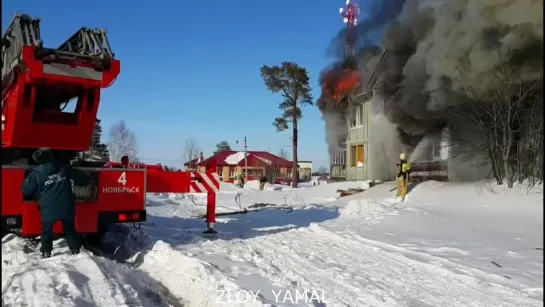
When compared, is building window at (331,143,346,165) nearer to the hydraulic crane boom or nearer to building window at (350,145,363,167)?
building window at (350,145,363,167)

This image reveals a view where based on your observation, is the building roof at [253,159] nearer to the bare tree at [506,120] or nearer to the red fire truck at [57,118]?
the bare tree at [506,120]

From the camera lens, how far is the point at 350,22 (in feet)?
85.8

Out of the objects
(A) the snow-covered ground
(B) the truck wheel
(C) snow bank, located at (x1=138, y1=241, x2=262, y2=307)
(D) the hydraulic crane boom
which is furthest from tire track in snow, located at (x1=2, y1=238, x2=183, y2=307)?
(D) the hydraulic crane boom

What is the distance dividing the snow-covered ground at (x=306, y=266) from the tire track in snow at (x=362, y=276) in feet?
0.05

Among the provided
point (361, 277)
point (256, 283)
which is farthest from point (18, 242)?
point (361, 277)

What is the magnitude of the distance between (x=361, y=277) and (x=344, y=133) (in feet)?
85.6

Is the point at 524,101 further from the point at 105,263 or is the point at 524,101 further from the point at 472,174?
the point at 105,263

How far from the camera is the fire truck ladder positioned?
625cm

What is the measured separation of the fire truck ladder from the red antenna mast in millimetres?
18427

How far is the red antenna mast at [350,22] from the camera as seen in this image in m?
24.4

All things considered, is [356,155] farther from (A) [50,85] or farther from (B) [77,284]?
(B) [77,284]

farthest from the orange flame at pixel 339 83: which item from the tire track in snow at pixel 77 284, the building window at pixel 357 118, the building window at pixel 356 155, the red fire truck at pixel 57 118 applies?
the tire track in snow at pixel 77 284

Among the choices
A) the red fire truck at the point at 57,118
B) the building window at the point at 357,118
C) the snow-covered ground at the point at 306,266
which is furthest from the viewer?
the building window at the point at 357,118

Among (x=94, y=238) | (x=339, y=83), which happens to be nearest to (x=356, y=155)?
(x=339, y=83)
